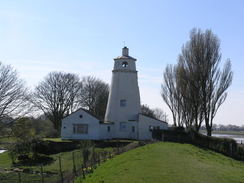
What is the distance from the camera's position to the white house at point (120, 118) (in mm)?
35344

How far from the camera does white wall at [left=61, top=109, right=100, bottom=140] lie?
35.1m

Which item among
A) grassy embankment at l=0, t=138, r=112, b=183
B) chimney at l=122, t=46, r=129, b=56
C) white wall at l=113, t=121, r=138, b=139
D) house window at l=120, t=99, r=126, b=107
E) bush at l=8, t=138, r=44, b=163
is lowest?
grassy embankment at l=0, t=138, r=112, b=183

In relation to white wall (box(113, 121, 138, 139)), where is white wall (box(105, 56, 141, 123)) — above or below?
above

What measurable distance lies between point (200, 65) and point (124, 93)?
917cm

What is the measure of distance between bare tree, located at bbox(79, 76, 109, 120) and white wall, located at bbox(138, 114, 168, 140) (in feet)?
58.4

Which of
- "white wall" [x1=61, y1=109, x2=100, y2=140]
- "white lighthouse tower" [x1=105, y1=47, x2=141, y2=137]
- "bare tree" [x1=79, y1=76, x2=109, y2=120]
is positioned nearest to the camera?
"white wall" [x1=61, y1=109, x2=100, y2=140]

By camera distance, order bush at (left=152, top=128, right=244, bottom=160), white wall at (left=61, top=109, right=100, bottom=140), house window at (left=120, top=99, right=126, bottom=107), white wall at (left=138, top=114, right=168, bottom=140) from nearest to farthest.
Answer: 1. bush at (left=152, top=128, right=244, bottom=160)
2. white wall at (left=61, top=109, right=100, bottom=140)
3. white wall at (left=138, top=114, right=168, bottom=140)
4. house window at (left=120, top=99, right=126, bottom=107)

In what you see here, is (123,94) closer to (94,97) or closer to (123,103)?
(123,103)

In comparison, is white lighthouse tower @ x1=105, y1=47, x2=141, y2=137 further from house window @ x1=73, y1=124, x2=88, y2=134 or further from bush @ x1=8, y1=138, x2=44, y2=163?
bush @ x1=8, y1=138, x2=44, y2=163

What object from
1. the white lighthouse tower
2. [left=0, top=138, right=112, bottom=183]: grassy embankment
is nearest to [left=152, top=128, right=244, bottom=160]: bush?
the white lighthouse tower

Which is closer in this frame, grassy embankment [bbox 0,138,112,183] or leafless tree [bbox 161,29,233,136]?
grassy embankment [bbox 0,138,112,183]

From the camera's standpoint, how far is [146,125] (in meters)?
36.0

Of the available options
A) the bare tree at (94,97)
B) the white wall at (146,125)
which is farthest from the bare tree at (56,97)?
the white wall at (146,125)

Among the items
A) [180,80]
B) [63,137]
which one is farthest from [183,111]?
[63,137]
